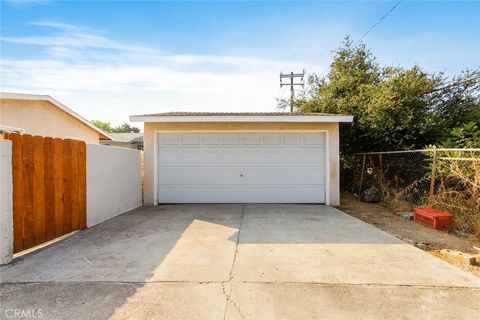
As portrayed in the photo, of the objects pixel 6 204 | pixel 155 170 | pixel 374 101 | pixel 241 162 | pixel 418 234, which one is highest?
pixel 374 101

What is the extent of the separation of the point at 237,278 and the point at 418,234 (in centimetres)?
404

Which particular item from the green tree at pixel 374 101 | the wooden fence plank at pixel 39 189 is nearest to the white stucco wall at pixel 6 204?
the wooden fence plank at pixel 39 189

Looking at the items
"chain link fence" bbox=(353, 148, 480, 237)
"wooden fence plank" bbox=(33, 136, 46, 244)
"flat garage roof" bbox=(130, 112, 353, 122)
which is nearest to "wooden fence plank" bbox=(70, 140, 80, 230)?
"wooden fence plank" bbox=(33, 136, 46, 244)

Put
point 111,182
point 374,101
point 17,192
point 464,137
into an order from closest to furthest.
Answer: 1. point 17,192
2. point 111,182
3. point 464,137
4. point 374,101

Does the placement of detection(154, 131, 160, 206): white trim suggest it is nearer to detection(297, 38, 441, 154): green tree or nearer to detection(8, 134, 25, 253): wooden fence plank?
detection(8, 134, 25, 253): wooden fence plank

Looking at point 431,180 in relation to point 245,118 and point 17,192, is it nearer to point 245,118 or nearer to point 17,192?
point 245,118

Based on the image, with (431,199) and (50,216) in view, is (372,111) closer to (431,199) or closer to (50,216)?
(431,199)

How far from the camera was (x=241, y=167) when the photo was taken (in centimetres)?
805

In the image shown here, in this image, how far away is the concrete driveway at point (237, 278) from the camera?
92.2 inches

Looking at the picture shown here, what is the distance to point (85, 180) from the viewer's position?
5.11 metres

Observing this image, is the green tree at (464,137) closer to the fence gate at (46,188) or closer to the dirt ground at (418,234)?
the dirt ground at (418,234)

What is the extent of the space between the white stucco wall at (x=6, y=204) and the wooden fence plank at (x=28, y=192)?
298mm

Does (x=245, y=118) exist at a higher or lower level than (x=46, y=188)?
higher

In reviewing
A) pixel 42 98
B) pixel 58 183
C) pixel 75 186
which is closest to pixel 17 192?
pixel 58 183
